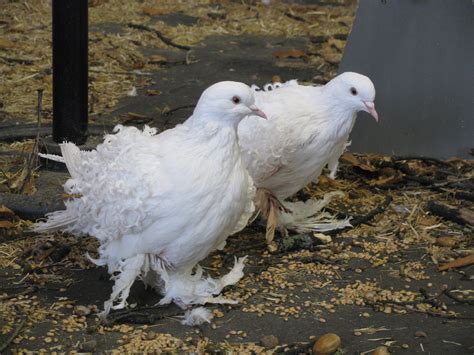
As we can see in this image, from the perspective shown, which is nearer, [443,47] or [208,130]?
[208,130]

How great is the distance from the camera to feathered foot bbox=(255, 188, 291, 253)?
4277mm


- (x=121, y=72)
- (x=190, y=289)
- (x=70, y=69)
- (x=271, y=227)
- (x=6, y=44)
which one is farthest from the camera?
(x=6, y=44)

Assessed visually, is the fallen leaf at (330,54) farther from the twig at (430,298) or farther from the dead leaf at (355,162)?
the twig at (430,298)

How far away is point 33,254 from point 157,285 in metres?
0.67

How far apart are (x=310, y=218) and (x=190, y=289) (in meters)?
1.09

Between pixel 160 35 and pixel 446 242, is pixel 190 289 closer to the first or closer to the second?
pixel 446 242

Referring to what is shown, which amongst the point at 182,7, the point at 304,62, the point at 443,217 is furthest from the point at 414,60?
the point at 182,7

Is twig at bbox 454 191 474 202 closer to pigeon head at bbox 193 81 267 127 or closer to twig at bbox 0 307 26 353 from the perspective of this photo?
pigeon head at bbox 193 81 267 127

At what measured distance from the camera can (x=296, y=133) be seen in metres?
4.17

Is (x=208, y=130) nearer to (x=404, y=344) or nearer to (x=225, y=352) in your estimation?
(x=225, y=352)

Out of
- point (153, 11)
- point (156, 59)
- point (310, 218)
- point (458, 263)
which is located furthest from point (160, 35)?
point (458, 263)

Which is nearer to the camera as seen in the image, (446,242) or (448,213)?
(446,242)

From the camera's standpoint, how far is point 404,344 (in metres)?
3.46

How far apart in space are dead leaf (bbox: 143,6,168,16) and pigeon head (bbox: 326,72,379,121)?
458cm
